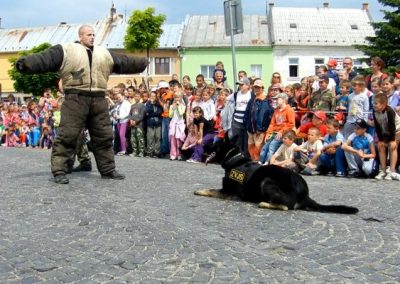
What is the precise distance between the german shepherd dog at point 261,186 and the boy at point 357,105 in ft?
14.2

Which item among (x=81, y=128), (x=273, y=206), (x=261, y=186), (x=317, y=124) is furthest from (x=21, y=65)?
(x=317, y=124)

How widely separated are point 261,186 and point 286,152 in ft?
14.4

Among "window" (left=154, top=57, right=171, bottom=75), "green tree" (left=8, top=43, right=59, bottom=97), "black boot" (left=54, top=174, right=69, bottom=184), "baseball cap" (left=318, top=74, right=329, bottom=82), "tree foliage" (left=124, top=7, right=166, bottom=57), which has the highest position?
"tree foliage" (left=124, top=7, right=166, bottom=57)

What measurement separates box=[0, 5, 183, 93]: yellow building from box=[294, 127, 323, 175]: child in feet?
126

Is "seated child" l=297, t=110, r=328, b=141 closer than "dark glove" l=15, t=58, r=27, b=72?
No

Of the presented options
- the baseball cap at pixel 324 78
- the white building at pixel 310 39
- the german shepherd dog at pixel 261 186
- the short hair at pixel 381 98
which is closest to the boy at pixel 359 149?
the short hair at pixel 381 98

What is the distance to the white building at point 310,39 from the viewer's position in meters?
50.9

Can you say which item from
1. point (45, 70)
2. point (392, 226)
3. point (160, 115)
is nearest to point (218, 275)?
point (392, 226)

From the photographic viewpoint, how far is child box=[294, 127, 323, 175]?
11055 mm

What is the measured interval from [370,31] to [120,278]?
5221 cm

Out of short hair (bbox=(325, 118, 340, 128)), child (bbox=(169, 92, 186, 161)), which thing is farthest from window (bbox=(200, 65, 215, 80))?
short hair (bbox=(325, 118, 340, 128))

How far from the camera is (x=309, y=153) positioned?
1127 cm

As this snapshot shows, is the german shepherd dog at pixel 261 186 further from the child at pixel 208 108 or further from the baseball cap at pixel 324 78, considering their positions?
the child at pixel 208 108

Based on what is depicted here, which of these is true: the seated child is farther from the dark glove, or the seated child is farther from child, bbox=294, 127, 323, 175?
the dark glove
